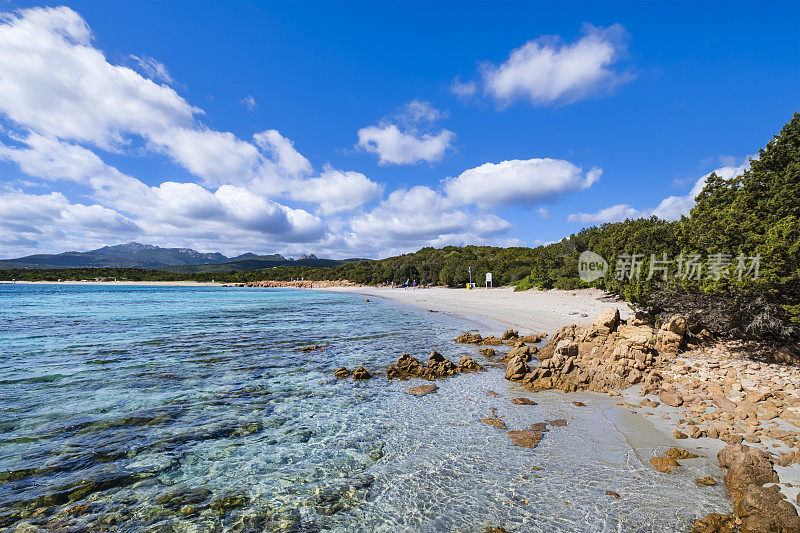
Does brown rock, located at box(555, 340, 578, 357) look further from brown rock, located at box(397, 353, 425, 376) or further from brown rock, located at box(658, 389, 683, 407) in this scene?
brown rock, located at box(397, 353, 425, 376)

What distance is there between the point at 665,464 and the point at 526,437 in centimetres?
239

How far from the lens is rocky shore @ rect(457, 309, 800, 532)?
5.06 m

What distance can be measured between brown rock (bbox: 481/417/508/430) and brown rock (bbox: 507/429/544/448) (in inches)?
13.5

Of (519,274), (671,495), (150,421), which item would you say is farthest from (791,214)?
(519,274)

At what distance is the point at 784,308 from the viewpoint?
31.0 ft

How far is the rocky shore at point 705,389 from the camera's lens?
5.06 m

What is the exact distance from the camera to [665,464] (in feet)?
20.1

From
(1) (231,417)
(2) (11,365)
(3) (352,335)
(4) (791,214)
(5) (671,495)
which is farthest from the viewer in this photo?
(3) (352,335)

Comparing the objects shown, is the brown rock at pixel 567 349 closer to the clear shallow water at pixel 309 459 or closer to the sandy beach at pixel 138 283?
the clear shallow water at pixel 309 459

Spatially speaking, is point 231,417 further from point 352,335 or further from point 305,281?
point 305,281

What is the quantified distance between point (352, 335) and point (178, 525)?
16526mm

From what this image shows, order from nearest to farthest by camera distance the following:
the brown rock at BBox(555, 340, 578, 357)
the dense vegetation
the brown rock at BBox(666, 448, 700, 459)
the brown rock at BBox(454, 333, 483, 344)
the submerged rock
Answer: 1. the submerged rock
2. the brown rock at BBox(666, 448, 700, 459)
3. the dense vegetation
4. the brown rock at BBox(555, 340, 578, 357)
5. the brown rock at BBox(454, 333, 483, 344)

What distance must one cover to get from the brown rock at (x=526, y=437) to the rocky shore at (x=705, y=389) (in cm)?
205

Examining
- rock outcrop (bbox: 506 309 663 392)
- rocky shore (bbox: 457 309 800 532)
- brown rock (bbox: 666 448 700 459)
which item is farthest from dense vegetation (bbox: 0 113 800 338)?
brown rock (bbox: 666 448 700 459)
